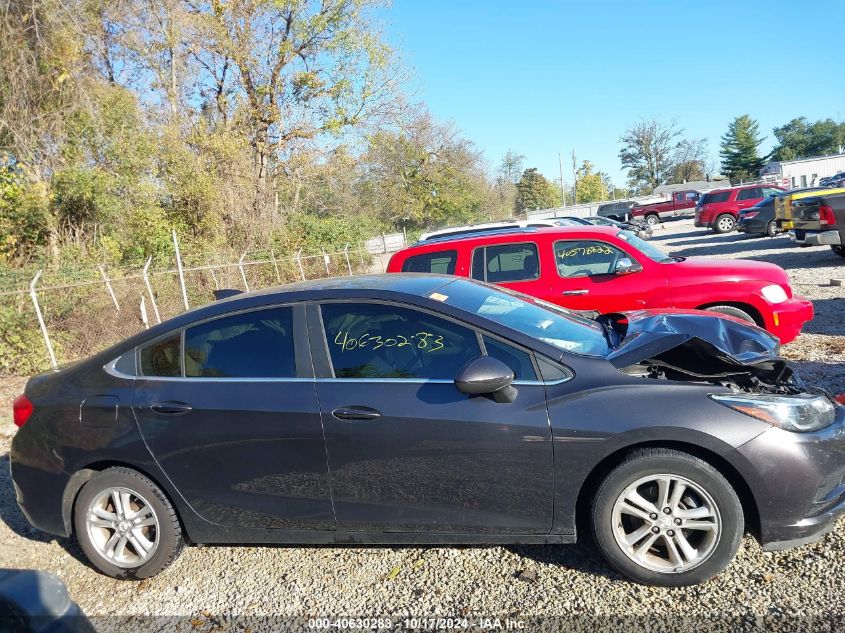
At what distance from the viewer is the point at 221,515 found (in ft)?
10.9

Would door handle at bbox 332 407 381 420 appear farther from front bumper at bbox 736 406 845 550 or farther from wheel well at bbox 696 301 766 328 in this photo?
wheel well at bbox 696 301 766 328

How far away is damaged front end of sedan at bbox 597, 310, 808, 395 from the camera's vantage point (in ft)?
10.0

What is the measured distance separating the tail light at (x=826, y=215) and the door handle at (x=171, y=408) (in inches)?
498

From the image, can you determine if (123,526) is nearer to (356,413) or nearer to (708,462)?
(356,413)

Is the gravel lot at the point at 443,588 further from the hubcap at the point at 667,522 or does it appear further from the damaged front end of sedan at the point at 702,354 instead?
the damaged front end of sedan at the point at 702,354

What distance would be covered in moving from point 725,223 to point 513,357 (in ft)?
84.4

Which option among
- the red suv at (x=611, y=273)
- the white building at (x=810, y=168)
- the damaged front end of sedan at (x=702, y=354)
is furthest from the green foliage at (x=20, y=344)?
the white building at (x=810, y=168)

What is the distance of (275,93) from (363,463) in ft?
83.0

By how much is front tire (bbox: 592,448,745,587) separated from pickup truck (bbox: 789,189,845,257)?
10.8 metres

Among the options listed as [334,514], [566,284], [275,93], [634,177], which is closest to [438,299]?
[334,514]

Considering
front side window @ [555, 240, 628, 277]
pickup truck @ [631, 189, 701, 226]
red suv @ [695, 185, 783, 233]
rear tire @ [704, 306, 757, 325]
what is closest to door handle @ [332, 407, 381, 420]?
front side window @ [555, 240, 628, 277]

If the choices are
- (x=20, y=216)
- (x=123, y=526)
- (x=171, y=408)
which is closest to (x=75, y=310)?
(x=20, y=216)

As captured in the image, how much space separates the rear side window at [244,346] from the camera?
131 inches

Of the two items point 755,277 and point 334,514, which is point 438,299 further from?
point 755,277
